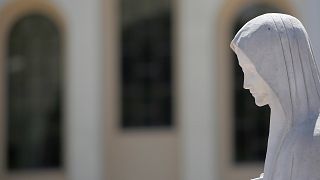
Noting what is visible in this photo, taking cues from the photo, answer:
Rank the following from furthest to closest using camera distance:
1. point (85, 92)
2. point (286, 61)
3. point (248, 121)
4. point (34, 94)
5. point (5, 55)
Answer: point (248, 121) < point (34, 94) < point (5, 55) < point (85, 92) < point (286, 61)

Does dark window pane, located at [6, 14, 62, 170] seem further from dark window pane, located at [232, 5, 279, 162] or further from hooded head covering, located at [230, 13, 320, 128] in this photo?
hooded head covering, located at [230, 13, 320, 128]

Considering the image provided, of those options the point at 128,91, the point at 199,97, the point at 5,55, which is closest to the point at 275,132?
the point at 199,97

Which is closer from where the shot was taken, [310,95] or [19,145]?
[310,95]

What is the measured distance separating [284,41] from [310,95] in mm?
201

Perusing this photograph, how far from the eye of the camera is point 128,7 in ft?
40.6

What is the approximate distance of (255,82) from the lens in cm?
267

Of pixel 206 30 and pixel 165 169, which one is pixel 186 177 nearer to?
pixel 165 169

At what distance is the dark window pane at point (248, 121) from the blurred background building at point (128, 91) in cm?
2

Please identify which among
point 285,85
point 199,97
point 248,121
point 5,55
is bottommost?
point 248,121

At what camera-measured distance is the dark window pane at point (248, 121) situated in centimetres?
1238

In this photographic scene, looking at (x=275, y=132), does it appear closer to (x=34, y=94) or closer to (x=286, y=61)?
(x=286, y=61)

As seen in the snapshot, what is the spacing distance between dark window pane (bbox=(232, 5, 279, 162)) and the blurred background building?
2 cm

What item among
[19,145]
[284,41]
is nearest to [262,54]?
[284,41]

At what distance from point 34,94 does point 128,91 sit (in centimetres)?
145
